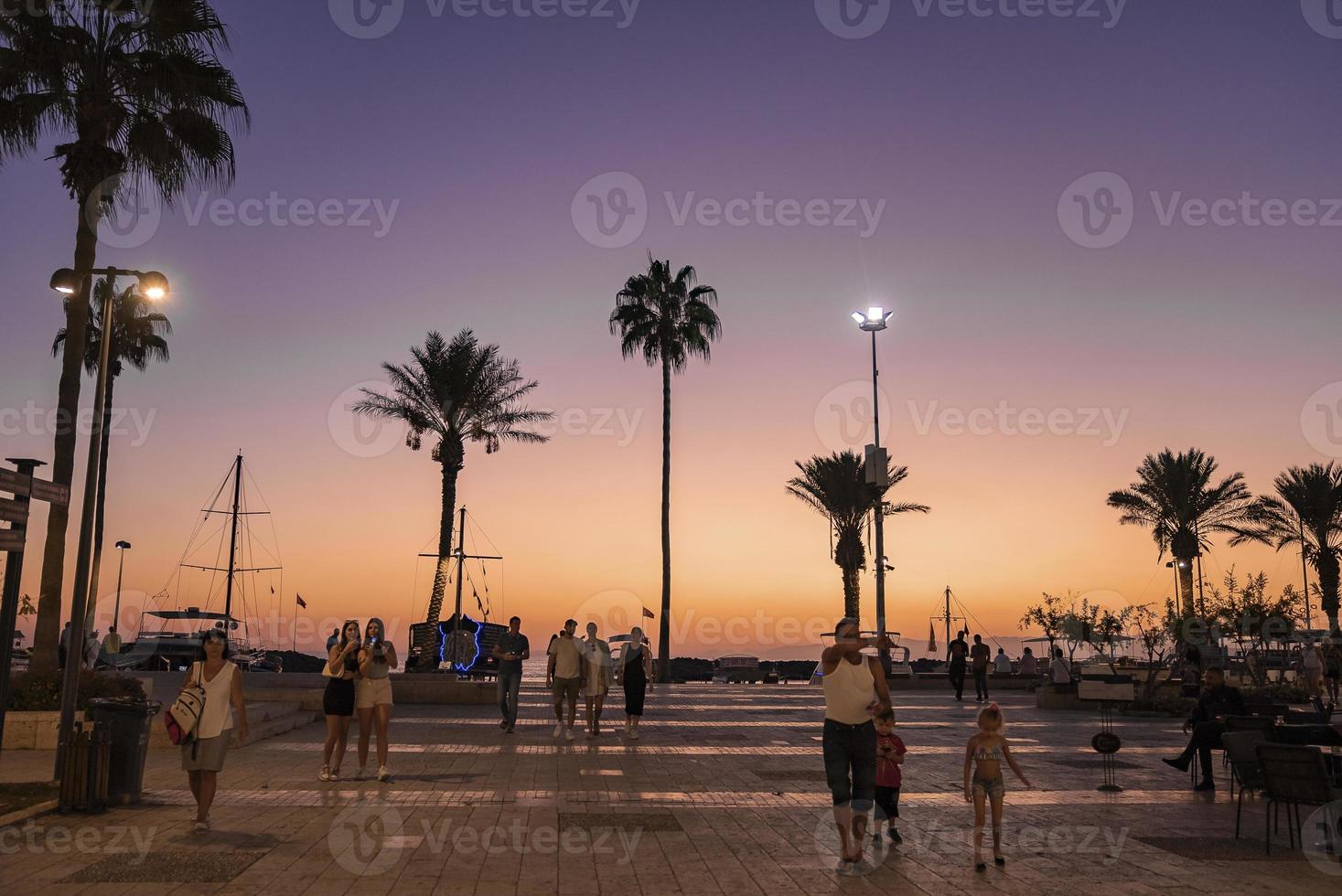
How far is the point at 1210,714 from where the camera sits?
13.4 m

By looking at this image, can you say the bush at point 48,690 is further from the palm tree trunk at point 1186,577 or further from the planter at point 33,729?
the palm tree trunk at point 1186,577

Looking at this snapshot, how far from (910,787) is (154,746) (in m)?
11.0

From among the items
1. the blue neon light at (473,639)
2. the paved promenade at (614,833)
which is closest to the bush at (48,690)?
the paved promenade at (614,833)

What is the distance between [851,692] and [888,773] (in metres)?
1.59

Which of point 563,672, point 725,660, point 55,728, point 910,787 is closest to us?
point 910,787

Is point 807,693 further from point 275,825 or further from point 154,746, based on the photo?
point 275,825

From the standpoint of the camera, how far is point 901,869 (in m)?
8.34

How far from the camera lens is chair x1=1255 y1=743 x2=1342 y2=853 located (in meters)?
8.74

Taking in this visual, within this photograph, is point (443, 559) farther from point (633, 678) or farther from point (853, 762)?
point (853, 762)

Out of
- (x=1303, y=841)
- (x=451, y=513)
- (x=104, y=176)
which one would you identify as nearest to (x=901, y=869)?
(x=1303, y=841)

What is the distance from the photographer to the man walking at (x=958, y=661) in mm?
30703

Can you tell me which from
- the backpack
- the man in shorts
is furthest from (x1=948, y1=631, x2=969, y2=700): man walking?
the backpack

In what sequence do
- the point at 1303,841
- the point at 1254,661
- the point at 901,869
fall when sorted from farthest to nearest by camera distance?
1. the point at 1254,661
2. the point at 1303,841
3. the point at 901,869

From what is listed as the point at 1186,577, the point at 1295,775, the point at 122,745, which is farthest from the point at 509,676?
the point at 1186,577
